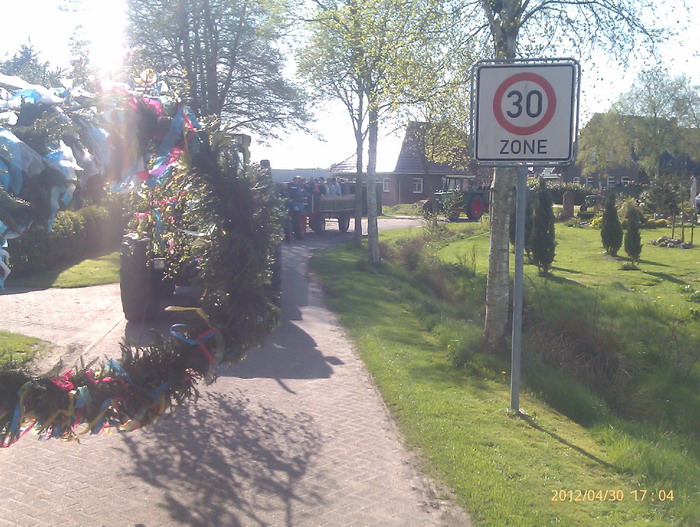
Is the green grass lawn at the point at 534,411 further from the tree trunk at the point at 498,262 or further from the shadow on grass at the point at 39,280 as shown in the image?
the shadow on grass at the point at 39,280

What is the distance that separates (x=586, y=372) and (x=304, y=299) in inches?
216

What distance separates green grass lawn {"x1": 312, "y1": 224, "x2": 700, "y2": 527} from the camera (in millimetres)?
4773

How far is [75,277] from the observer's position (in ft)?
45.4

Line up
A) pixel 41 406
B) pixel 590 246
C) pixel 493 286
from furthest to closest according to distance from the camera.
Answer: pixel 590 246 → pixel 493 286 → pixel 41 406

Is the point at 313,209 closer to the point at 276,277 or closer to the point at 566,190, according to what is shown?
the point at 276,277

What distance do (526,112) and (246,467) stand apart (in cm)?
386

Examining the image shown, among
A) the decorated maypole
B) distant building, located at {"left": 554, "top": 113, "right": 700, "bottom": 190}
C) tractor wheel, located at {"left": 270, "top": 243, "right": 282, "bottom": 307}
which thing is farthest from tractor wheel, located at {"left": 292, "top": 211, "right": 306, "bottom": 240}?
distant building, located at {"left": 554, "top": 113, "right": 700, "bottom": 190}

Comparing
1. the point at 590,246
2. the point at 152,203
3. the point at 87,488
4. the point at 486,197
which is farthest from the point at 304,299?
the point at 486,197

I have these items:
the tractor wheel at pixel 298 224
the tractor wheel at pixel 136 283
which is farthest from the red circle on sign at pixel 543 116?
the tractor wheel at pixel 298 224

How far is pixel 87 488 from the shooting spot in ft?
15.8

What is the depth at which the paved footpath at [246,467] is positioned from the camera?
4.49 m

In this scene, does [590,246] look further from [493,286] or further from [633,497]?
[633,497]

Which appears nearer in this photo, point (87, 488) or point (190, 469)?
point (87, 488)

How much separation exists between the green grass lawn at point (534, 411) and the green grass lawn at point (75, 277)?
445cm
